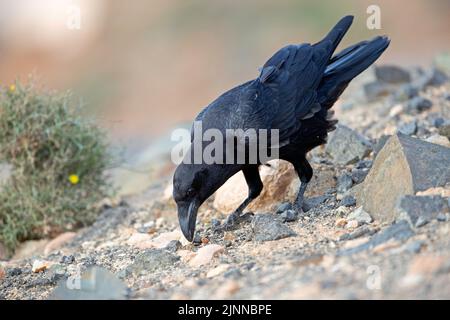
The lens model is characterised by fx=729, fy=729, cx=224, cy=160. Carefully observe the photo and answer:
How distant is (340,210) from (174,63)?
12.4 m

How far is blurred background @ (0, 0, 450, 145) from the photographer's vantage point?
15484mm

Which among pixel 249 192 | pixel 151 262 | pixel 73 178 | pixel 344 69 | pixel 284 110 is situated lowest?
pixel 151 262

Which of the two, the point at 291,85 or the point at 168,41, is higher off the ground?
the point at 168,41

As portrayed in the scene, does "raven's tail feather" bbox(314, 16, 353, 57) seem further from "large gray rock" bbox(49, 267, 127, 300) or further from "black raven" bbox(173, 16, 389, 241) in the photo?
"large gray rock" bbox(49, 267, 127, 300)

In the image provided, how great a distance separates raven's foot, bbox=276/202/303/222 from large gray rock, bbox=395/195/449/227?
1.07 m

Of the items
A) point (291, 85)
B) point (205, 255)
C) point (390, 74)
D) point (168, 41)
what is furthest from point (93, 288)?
point (168, 41)

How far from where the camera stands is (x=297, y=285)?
3789 millimetres

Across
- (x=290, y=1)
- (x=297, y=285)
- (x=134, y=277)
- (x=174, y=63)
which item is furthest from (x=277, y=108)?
(x=290, y=1)

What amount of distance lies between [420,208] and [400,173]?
0.57 m

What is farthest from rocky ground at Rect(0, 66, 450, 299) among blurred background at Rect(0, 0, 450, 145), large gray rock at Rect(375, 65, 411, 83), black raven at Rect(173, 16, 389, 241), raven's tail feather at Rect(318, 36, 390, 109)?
blurred background at Rect(0, 0, 450, 145)

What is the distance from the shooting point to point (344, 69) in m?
6.07

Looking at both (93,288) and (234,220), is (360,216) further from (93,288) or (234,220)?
(93,288)

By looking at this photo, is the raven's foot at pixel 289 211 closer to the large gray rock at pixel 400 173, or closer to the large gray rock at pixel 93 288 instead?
the large gray rock at pixel 400 173
